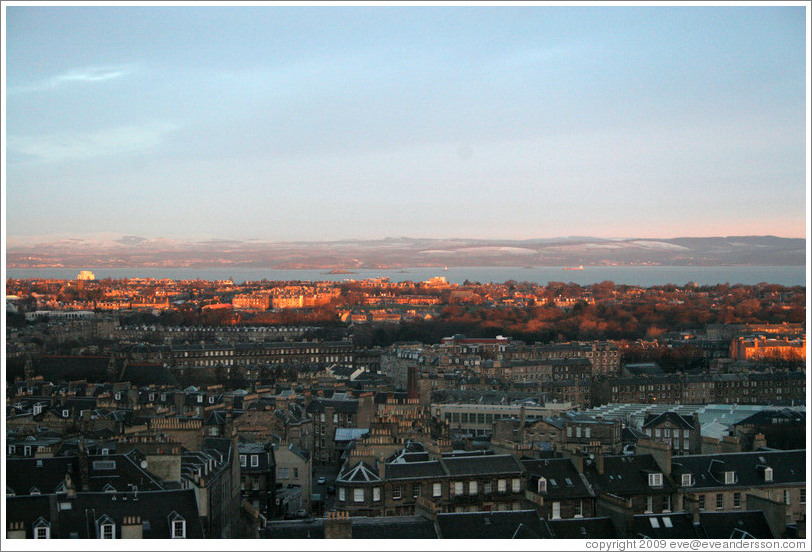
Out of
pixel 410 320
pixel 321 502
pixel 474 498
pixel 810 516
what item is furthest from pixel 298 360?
pixel 810 516

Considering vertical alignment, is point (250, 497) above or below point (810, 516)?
below

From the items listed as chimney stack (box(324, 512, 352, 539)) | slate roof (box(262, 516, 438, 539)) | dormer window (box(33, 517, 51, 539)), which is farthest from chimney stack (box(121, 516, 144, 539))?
chimney stack (box(324, 512, 352, 539))

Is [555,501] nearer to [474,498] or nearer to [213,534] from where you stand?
[474,498]

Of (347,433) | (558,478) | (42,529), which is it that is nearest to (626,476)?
(558,478)

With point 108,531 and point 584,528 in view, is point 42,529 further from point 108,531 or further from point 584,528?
point 584,528

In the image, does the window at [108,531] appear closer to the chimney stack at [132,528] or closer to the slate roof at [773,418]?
the chimney stack at [132,528]

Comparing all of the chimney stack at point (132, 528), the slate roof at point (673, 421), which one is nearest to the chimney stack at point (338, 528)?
the chimney stack at point (132, 528)
